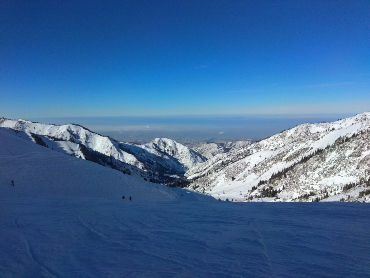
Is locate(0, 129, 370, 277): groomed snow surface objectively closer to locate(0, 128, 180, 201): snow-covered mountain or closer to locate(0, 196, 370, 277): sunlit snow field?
locate(0, 196, 370, 277): sunlit snow field

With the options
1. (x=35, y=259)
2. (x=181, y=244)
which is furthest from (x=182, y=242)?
(x=35, y=259)

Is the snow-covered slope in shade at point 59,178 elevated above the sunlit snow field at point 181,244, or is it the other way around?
the sunlit snow field at point 181,244

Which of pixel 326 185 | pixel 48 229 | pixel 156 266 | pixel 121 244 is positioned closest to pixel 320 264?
pixel 156 266

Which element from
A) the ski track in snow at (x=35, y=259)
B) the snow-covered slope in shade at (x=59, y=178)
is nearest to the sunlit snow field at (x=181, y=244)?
the ski track in snow at (x=35, y=259)

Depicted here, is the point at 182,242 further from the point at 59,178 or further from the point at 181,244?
the point at 59,178

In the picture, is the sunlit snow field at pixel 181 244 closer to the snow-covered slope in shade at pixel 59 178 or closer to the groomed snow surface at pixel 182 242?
the groomed snow surface at pixel 182 242

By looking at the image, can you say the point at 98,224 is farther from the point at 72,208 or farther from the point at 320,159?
the point at 320,159
